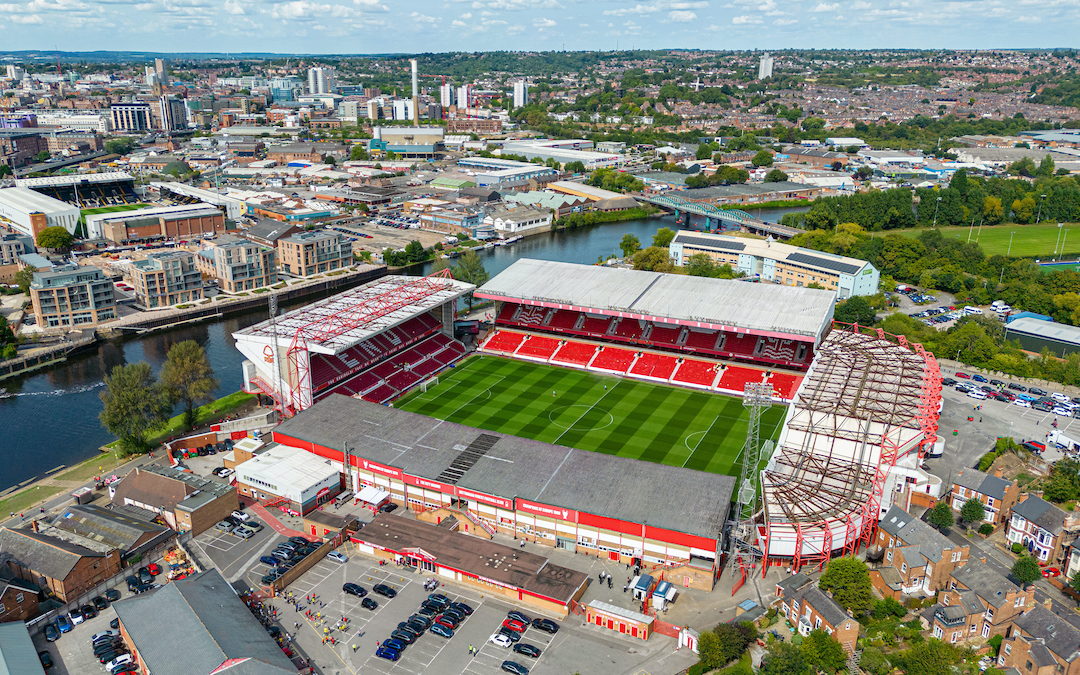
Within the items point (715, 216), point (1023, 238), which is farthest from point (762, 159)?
point (1023, 238)

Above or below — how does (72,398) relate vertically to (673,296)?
below

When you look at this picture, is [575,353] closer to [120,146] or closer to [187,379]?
[187,379]

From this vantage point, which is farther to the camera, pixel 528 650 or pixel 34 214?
pixel 34 214

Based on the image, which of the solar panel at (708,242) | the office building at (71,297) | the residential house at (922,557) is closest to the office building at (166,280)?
the office building at (71,297)

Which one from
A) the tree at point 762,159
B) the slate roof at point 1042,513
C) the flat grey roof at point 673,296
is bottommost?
the slate roof at point 1042,513

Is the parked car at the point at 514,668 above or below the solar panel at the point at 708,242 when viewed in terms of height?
below

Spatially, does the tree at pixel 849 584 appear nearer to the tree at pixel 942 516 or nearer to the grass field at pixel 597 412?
the tree at pixel 942 516

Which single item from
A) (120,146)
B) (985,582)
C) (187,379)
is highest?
(120,146)

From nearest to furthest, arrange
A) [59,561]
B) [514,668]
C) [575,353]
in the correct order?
[514,668] < [59,561] < [575,353]
